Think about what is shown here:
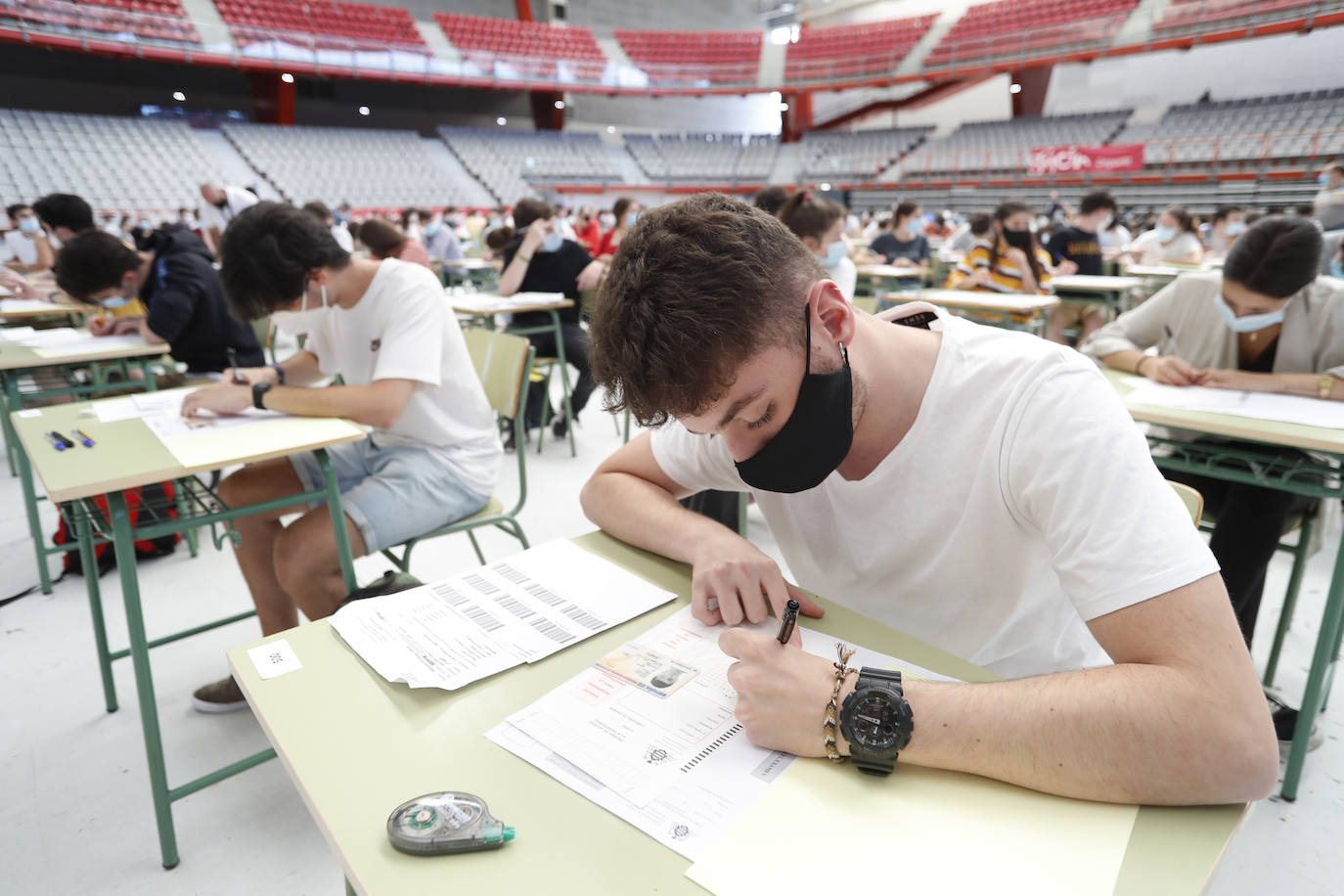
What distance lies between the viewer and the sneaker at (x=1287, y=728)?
1.65m

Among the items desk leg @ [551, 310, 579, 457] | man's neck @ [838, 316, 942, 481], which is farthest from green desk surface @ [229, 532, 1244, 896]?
desk leg @ [551, 310, 579, 457]

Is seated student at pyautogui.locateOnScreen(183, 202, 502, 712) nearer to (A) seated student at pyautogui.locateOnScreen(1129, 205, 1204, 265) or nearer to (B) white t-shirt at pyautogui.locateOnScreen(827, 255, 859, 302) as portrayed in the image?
(B) white t-shirt at pyautogui.locateOnScreen(827, 255, 859, 302)

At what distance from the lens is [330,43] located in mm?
13766

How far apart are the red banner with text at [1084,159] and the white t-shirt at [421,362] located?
15554mm

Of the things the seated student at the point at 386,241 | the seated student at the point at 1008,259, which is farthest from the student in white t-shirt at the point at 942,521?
the seated student at the point at 1008,259

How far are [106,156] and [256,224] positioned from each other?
1404 cm

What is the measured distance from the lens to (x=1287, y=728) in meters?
1.67

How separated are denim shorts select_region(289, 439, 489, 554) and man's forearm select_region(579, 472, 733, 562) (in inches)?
31.8

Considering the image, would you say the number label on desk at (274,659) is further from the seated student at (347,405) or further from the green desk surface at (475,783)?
the seated student at (347,405)

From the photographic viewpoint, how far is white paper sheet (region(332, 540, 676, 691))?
0.80 meters

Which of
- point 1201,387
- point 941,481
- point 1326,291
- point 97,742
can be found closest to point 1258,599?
point 1201,387

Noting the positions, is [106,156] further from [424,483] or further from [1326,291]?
[1326,291]

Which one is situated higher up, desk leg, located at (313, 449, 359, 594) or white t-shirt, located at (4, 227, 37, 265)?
white t-shirt, located at (4, 227, 37, 265)

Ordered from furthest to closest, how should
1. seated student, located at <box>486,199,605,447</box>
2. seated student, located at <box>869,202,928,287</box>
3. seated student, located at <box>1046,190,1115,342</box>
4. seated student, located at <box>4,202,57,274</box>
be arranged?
seated student, located at <box>869,202,928,287</box> → seated student, located at <box>4,202,57,274</box> → seated student, located at <box>1046,190,1115,342</box> → seated student, located at <box>486,199,605,447</box>
